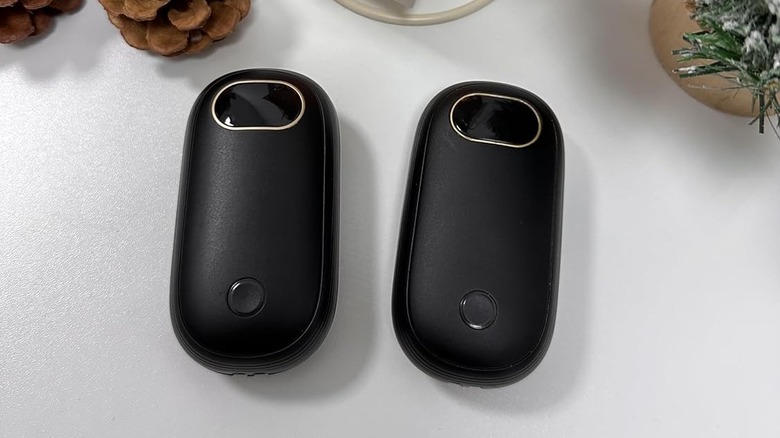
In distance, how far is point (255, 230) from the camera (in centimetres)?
36

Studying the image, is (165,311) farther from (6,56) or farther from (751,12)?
(751,12)

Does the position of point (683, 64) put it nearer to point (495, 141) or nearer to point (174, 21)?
point (495, 141)

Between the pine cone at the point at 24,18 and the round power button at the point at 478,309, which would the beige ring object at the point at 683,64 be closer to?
the round power button at the point at 478,309

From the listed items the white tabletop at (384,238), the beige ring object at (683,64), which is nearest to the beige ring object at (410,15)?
the white tabletop at (384,238)

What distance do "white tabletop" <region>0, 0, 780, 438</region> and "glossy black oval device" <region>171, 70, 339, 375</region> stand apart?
39 mm

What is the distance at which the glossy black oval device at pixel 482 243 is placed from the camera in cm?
36

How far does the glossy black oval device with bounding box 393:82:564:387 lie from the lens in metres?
0.36

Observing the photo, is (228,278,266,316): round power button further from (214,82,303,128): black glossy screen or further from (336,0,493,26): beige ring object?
(336,0,493,26): beige ring object

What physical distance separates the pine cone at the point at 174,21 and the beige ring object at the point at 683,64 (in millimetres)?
278

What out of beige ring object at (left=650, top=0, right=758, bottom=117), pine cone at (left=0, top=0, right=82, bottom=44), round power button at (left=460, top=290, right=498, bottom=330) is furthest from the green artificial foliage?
pine cone at (left=0, top=0, right=82, bottom=44)

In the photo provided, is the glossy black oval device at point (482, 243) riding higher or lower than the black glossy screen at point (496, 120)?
lower

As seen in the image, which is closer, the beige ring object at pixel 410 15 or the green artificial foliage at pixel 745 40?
the green artificial foliage at pixel 745 40

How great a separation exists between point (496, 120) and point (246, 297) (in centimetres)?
17

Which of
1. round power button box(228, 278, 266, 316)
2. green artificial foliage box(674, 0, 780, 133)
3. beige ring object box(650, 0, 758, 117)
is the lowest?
round power button box(228, 278, 266, 316)
